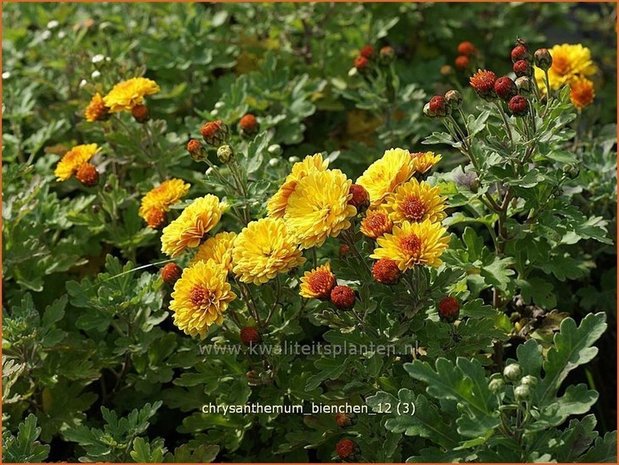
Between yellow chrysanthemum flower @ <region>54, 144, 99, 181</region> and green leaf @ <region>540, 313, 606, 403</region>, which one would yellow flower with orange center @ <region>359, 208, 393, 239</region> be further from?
yellow chrysanthemum flower @ <region>54, 144, 99, 181</region>

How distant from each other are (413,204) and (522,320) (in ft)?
2.47

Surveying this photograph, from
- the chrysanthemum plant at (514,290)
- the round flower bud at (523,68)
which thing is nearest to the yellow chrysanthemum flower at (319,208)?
the chrysanthemum plant at (514,290)

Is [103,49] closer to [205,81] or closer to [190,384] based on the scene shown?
[205,81]

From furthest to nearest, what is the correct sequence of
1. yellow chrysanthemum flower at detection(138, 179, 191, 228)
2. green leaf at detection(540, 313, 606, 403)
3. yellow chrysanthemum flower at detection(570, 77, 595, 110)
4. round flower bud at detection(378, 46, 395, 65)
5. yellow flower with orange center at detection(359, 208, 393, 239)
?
round flower bud at detection(378, 46, 395, 65) < yellow chrysanthemum flower at detection(570, 77, 595, 110) < yellow chrysanthemum flower at detection(138, 179, 191, 228) < yellow flower with orange center at detection(359, 208, 393, 239) < green leaf at detection(540, 313, 606, 403)

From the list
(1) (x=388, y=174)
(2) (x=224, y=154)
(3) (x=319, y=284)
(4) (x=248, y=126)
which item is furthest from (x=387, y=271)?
(4) (x=248, y=126)

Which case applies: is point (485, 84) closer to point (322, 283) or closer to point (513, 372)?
point (322, 283)

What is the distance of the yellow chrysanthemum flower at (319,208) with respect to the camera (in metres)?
2.15

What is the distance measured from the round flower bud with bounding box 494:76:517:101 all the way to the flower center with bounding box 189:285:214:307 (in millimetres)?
911

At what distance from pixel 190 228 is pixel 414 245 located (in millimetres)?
639

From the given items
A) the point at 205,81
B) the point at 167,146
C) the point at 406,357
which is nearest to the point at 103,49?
the point at 205,81

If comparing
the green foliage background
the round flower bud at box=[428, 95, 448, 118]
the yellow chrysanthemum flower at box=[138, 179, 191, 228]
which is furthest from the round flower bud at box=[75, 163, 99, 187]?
the round flower bud at box=[428, 95, 448, 118]

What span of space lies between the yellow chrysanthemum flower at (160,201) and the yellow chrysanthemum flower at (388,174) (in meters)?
0.65

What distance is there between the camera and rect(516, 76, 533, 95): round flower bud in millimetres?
2340

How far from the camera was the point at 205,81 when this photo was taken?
4.11m
